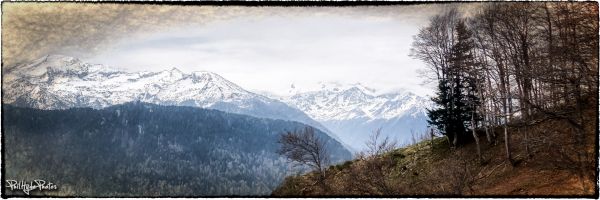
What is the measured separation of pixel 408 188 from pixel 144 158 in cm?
11886

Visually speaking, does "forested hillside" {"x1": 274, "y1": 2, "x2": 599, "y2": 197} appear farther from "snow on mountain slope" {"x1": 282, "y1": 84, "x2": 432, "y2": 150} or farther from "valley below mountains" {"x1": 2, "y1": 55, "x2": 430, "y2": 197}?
"valley below mountains" {"x1": 2, "y1": 55, "x2": 430, "y2": 197}

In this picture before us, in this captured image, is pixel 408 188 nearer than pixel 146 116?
Yes

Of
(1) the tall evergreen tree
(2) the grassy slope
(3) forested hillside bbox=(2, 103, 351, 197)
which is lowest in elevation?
(3) forested hillside bbox=(2, 103, 351, 197)

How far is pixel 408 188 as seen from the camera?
2003cm

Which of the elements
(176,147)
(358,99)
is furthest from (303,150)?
(176,147)

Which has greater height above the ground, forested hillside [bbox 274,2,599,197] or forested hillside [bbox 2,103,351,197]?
forested hillside [bbox 274,2,599,197]

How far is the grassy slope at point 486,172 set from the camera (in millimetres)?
15727

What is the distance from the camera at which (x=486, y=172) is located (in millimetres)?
20469

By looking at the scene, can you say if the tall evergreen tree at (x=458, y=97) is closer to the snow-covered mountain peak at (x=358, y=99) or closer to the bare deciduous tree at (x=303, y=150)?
the snow-covered mountain peak at (x=358, y=99)

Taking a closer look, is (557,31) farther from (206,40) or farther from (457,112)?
(206,40)

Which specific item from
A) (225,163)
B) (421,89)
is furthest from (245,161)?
(421,89)

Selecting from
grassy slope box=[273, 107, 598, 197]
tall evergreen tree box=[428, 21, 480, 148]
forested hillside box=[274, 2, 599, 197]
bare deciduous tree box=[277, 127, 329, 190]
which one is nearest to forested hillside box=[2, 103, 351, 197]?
bare deciduous tree box=[277, 127, 329, 190]

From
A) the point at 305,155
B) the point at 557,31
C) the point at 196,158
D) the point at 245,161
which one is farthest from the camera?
the point at 196,158

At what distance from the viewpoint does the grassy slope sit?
15.7m
